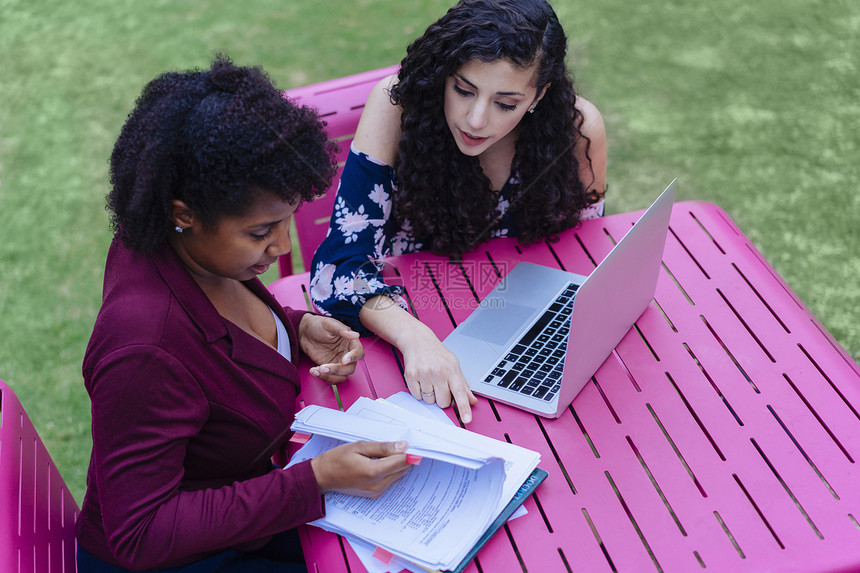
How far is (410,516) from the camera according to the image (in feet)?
4.40

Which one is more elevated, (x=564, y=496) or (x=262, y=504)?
(x=262, y=504)

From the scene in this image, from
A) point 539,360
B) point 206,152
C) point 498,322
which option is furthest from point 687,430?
point 206,152

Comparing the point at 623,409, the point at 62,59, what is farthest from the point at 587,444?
the point at 62,59

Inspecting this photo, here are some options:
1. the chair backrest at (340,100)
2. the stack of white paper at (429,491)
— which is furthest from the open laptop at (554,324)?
the chair backrest at (340,100)

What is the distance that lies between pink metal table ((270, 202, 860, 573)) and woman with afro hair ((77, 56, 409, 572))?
0.58ft

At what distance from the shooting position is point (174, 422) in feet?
4.12

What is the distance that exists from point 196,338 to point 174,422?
5.8 inches

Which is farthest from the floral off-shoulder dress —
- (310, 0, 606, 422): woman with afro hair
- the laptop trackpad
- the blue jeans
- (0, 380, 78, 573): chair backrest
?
(0, 380, 78, 573): chair backrest

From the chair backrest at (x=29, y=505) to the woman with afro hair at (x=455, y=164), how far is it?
68 cm

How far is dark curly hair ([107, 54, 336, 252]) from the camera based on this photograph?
1.21 meters

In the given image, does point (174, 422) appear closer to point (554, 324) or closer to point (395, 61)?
point (554, 324)

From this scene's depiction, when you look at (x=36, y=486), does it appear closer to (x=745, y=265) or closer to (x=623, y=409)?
(x=623, y=409)

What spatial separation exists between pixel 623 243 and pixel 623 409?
36 centimetres

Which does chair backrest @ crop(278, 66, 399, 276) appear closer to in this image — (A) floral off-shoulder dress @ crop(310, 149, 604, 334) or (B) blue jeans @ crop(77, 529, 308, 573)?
(A) floral off-shoulder dress @ crop(310, 149, 604, 334)
